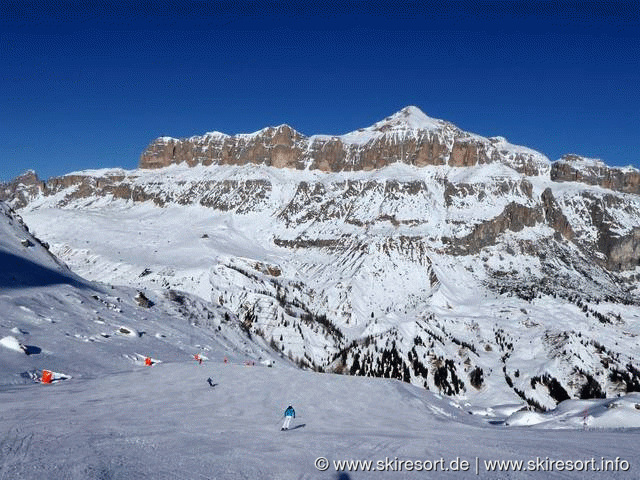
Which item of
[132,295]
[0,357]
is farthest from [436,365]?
[0,357]

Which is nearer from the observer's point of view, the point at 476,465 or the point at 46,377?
the point at 476,465

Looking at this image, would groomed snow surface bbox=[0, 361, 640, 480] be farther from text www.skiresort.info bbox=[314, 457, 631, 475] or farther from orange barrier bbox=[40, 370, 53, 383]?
orange barrier bbox=[40, 370, 53, 383]

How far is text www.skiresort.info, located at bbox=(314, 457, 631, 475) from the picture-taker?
696 inches

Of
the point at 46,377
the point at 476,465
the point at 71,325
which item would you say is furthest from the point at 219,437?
the point at 71,325

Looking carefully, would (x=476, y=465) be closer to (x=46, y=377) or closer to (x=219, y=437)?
(x=219, y=437)

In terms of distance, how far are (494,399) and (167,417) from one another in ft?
520

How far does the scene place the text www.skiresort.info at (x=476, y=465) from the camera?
1767 cm

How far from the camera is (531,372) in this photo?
18000cm

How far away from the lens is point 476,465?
60.1ft

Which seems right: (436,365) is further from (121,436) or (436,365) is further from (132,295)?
(121,436)

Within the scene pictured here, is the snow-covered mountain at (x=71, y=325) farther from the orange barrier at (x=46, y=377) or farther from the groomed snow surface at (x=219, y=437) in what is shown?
→ the groomed snow surface at (x=219, y=437)

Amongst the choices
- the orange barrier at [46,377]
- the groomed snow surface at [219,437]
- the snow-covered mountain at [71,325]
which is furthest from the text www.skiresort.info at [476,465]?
the snow-covered mountain at [71,325]

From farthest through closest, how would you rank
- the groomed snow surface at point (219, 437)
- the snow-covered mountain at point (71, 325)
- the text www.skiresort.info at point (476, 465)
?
the snow-covered mountain at point (71, 325) < the text www.skiresort.info at point (476, 465) < the groomed snow surface at point (219, 437)

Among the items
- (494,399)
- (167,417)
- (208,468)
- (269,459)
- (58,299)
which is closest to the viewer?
(208,468)
